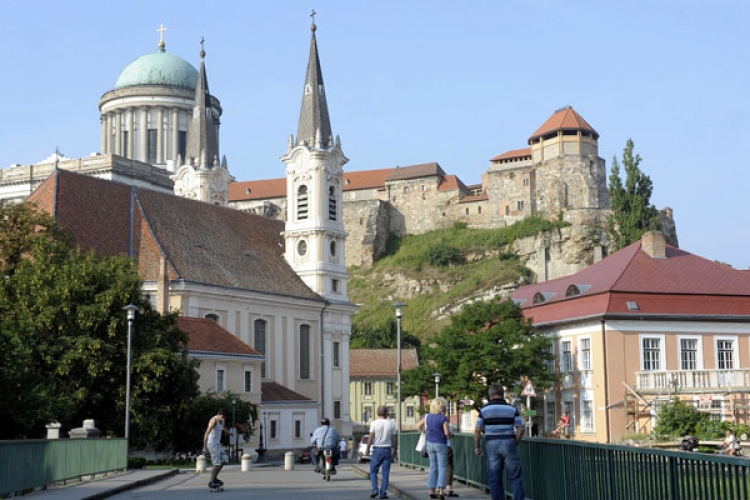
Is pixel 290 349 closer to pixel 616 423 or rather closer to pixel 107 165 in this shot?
pixel 616 423

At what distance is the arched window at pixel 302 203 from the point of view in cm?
6475

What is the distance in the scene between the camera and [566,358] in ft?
147

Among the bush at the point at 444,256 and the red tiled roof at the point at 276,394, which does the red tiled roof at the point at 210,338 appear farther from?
the bush at the point at 444,256

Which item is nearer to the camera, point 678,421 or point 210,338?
point 678,421

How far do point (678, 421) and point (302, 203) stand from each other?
3503 centimetres

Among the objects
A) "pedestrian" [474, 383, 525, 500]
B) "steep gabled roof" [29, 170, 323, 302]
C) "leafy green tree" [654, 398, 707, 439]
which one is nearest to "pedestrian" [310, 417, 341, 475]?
"pedestrian" [474, 383, 525, 500]

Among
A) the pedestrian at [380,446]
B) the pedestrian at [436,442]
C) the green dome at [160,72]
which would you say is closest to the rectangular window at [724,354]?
the pedestrian at [380,446]

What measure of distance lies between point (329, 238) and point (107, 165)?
2534cm

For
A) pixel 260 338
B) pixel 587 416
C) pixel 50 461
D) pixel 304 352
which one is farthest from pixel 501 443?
pixel 304 352

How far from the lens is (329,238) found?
6481 cm

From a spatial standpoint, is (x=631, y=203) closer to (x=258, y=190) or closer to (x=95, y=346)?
(x=95, y=346)

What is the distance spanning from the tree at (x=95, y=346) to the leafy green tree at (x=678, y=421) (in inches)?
641

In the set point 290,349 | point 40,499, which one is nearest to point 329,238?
point 290,349

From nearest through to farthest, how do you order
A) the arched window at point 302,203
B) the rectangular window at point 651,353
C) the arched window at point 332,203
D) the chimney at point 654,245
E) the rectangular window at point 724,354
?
1. the rectangular window at point 651,353
2. the rectangular window at point 724,354
3. the chimney at point 654,245
4. the arched window at point 302,203
5. the arched window at point 332,203
